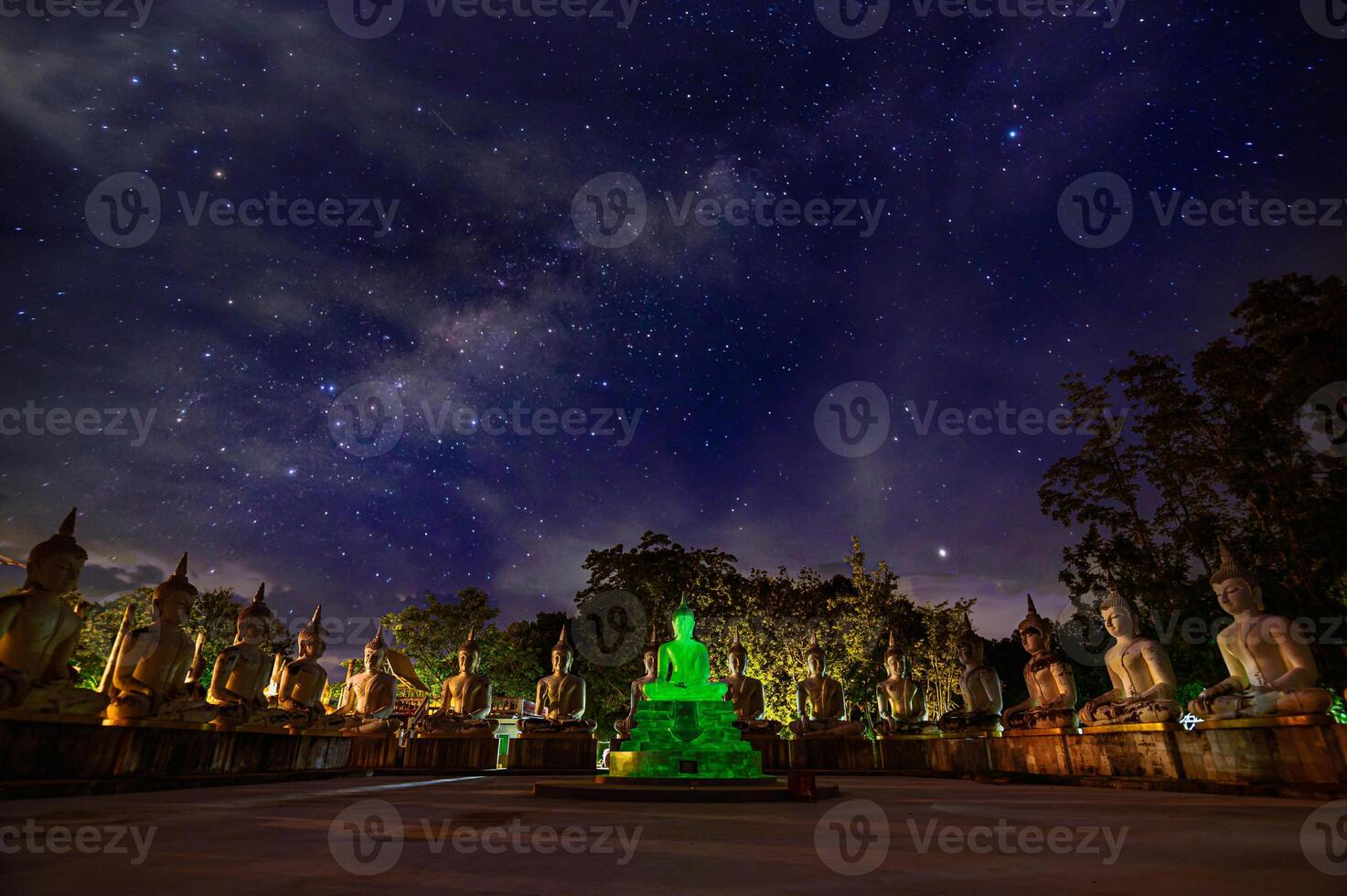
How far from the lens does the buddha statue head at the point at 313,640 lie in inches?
624

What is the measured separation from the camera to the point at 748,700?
69.9 ft

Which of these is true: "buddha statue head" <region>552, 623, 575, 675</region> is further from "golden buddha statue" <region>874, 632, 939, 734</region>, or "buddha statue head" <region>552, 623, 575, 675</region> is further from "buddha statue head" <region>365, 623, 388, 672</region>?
"golden buddha statue" <region>874, 632, 939, 734</region>

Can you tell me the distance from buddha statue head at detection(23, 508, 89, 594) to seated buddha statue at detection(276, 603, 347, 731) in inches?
234

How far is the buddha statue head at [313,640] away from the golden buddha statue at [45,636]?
664 cm

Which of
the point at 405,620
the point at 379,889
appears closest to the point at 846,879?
the point at 379,889

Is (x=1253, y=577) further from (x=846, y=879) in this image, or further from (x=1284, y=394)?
(x=846, y=879)

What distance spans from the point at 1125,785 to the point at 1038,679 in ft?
12.0

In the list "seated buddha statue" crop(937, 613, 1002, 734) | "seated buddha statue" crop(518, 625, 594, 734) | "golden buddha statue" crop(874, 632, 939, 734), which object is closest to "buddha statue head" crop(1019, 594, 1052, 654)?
"seated buddha statue" crop(937, 613, 1002, 734)

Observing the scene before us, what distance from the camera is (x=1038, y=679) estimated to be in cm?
1500

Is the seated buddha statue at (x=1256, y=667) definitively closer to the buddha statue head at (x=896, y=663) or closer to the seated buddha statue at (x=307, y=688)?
the buddha statue head at (x=896, y=663)

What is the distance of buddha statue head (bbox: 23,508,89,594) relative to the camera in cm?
927

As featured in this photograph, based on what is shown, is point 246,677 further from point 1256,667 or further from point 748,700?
point 1256,667

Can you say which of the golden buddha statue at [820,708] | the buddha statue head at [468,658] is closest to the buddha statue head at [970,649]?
the golden buddha statue at [820,708]

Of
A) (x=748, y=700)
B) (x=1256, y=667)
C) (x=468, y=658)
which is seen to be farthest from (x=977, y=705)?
(x=468, y=658)
